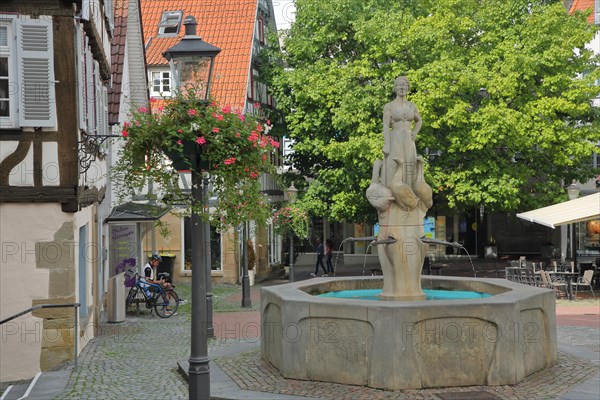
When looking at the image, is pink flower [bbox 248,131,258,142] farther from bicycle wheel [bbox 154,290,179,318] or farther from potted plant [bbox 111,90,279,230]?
bicycle wheel [bbox 154,290,179,318]

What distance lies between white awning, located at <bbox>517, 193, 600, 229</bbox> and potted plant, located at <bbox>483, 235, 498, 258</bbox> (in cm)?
1993

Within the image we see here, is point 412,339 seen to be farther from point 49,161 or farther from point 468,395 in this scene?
point 49,161

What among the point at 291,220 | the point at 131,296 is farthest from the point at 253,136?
the point at 291,220

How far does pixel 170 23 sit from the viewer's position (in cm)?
3900

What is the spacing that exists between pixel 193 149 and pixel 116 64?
48.6ft

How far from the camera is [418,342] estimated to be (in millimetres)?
12305

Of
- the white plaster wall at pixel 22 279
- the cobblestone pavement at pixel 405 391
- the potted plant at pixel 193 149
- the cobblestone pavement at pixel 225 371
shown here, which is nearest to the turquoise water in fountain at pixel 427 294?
the cobblestone pavement at pixel 225 371

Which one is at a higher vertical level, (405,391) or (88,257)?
(88,257)

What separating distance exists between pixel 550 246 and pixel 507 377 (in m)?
34.9

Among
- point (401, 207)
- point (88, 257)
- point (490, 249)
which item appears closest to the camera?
point (401, 207)

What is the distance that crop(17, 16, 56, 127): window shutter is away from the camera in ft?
47.8

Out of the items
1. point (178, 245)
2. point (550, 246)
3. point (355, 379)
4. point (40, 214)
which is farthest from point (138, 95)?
point (550, 246)

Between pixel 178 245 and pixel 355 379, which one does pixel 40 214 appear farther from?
pixel 178 245

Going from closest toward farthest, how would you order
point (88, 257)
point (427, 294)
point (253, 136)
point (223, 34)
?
point (253, 136) → point (427, 294) → point (88, 257) → point (223, 34)
